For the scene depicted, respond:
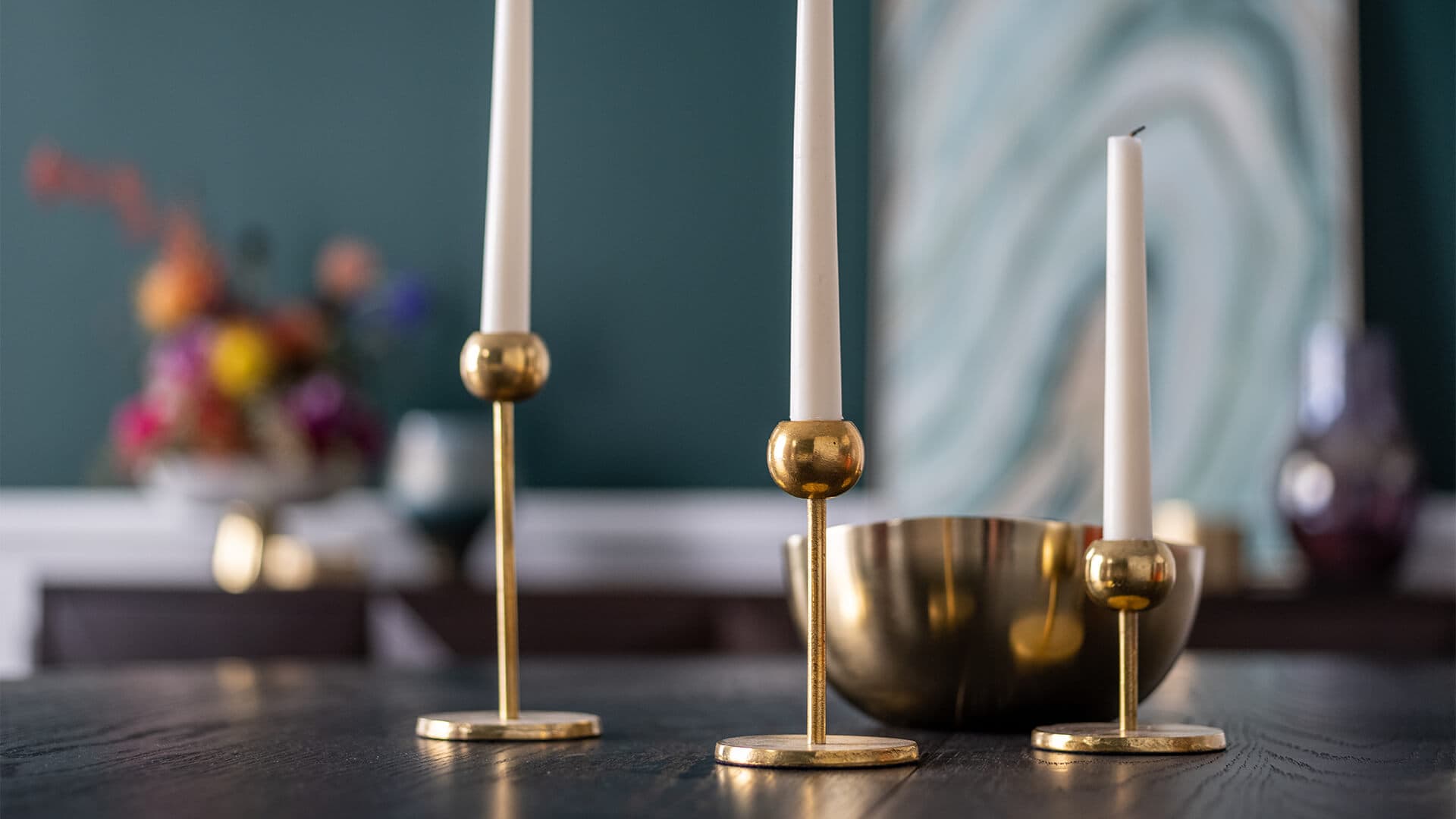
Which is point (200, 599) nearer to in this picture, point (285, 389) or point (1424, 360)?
point (285, 389)

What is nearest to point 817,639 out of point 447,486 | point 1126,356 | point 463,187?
point 1126,356

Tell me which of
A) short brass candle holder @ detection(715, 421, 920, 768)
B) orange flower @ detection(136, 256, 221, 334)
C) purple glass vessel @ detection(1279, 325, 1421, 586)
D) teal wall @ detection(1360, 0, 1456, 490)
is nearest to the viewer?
short brass candle holder @ detection(715, 421, 920, 768)

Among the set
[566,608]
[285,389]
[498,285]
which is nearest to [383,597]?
[566,608]

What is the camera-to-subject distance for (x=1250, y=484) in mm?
2191

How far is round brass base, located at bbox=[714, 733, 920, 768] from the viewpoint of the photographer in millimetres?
484

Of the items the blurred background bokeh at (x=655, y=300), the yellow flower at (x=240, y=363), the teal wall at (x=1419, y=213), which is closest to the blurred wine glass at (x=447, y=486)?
the blurred background bokeh at (x=655, y=300)

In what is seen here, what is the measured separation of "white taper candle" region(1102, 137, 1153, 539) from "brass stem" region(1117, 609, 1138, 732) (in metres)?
0.03

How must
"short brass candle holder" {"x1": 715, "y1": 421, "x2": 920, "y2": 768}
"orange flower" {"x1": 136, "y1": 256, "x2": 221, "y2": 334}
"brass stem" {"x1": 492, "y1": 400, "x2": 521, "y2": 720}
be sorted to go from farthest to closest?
"orange flower" {"x1": 136, "y1": 256, "x2": 221, "y2": 334}
"brass stem" {"x1": 492, "y1": 400, "x2": 521, "y2": 720}
"short brass candle holder" {"x1": 715, "y1": 421, "x2": 920, "y2": 768}

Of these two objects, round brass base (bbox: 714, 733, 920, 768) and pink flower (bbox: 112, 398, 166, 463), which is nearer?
round brass base (bbox: 714, 733, 920, 768)

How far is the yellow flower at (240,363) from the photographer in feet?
7.39

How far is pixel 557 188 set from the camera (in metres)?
2.46

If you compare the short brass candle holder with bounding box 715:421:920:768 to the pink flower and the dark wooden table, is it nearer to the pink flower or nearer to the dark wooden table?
the dark wooden table

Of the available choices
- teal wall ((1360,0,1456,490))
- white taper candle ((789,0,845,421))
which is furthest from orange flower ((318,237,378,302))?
white taper candle ((789,0,845,421))

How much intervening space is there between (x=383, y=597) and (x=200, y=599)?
0.83 ft
